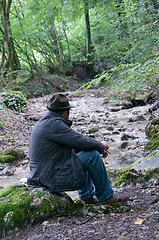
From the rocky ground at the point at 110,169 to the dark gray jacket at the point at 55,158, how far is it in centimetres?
38

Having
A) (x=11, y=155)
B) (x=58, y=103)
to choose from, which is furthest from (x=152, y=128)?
(x=58, y=103)

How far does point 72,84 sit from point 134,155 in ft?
48.3

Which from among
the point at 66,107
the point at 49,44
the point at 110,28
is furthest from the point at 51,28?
the point at 66,107

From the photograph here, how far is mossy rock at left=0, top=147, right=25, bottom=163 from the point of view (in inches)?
221

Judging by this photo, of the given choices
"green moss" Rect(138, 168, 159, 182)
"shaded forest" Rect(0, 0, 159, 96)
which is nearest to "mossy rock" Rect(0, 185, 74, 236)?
"green moss" Rect(138, 168, 159, 182)

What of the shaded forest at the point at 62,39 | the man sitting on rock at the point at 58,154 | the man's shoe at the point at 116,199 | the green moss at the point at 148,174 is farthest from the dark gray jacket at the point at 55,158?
the shaded forest at the point at 62,39

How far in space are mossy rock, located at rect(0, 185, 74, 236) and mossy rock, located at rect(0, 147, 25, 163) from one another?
3083mm

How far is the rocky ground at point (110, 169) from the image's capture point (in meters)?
2.02

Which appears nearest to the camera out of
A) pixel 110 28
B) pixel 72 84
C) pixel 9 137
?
pixel 9 137

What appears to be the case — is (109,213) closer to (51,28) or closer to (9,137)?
(9,137)

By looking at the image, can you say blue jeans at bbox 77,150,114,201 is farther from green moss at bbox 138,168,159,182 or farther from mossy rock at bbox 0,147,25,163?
mossy rock at bbox 0,147,25,163

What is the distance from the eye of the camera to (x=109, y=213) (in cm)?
249

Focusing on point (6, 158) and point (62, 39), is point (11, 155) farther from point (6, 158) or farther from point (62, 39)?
point (62, 39)

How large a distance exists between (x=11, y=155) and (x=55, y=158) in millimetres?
3529
